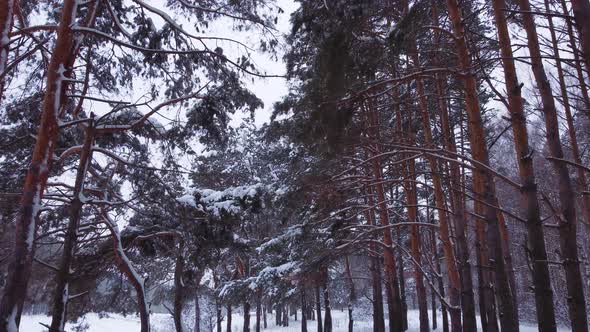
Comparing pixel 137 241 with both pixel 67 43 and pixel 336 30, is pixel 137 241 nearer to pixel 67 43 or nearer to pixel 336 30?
pixel 67 43

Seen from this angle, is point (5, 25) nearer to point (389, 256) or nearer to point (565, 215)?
point (565, 215)

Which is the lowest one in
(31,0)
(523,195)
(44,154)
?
(523,195)

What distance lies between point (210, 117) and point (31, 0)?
3.84m

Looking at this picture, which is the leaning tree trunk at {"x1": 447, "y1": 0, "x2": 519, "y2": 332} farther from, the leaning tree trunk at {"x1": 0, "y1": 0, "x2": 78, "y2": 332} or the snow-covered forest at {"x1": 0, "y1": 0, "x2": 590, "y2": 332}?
the leaning tree trunk at {"x1": 0, "y1": 0, "x2": 78, "y2": 332}

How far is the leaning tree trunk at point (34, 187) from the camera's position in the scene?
475 centimetres

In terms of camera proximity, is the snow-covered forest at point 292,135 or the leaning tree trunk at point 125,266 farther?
the leaning tree trunk at point 125,266

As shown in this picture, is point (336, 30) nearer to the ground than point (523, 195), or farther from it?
farther from it

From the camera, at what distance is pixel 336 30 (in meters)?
5.47

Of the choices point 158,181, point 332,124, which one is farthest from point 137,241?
point 332,124

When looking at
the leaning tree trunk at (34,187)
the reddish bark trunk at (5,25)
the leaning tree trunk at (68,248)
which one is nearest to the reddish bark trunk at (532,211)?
the leaning tree trunk at (68,248)

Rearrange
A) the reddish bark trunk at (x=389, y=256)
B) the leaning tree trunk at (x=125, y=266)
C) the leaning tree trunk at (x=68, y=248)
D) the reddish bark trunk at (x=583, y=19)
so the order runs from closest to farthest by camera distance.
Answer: the reddish bark trunk at (x=583, y=19), the leaning tree trunk at (x=68, y=248), the leaning tree trunk at (x=125, y=266), the reddish bark trunk at (x=389, y=256)

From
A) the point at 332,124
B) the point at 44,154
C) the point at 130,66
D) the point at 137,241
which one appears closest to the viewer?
the point at 44,154

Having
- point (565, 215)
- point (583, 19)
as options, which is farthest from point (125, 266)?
point (583, 19)

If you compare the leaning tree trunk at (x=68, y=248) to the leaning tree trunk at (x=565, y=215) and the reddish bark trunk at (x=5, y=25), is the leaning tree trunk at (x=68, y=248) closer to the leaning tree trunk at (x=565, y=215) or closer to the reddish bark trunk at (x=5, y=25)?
the reddish bark trunk at (x=5, y=25)
